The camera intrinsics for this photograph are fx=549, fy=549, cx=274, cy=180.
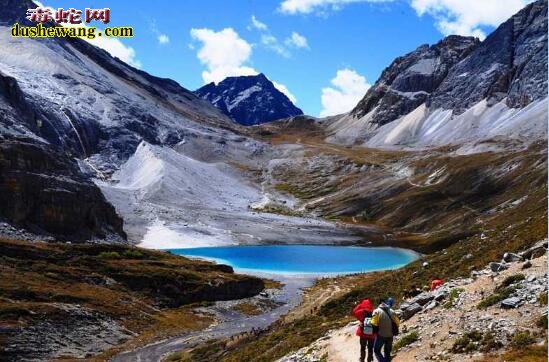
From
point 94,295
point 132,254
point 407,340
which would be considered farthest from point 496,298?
point 132,254

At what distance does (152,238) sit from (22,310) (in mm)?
96098

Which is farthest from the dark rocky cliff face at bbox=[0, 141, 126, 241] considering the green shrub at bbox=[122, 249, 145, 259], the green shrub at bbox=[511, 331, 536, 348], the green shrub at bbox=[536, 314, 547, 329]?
the green shrub at bbox=[536, 314, 547, 329]

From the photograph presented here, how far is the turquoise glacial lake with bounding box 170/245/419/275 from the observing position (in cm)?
12244

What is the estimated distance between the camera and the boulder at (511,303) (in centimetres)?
2189

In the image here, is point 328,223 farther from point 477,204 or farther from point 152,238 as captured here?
point 152,238

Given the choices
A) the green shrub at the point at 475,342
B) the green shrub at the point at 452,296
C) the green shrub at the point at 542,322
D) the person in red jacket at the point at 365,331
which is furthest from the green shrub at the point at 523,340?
the green shrub at the point at 452,296

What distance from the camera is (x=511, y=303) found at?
865 inches

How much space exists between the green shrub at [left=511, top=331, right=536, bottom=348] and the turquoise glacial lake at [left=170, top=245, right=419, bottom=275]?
96029 millimetres

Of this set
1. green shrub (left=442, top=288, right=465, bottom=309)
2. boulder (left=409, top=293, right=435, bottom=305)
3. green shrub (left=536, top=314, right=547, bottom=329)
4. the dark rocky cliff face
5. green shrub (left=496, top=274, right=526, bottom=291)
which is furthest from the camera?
the dark rocky cliff face

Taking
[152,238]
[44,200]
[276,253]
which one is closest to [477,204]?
[276,253]

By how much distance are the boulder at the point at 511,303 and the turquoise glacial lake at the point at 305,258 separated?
9338 centimetres

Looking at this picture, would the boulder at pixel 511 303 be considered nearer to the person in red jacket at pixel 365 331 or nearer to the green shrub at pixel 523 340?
the green shrub at pixel 523 340

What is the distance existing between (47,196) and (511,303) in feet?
324

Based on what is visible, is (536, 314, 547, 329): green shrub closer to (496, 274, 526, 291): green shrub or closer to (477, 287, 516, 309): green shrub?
(477, 287, 516, 309): green shrub
